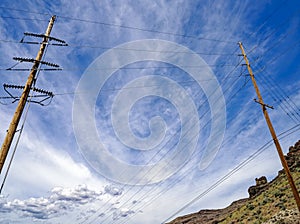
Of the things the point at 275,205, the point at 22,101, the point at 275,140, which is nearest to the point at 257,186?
the point at 275,205

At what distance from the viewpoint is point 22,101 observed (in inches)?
417

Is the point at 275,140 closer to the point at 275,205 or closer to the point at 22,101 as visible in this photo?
the point at 22,101

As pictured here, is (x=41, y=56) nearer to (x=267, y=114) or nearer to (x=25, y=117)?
(x=25, y=117)

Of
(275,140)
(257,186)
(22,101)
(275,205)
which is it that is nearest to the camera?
(22,101)

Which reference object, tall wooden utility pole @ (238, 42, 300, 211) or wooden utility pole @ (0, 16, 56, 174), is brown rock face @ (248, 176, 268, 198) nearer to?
tall wooden utility pole @ (238, 42, 300, 211)

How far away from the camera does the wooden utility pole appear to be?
901 centimetres

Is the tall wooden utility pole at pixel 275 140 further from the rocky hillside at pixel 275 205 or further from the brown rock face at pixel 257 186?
the brown rock face at pixel 257 186

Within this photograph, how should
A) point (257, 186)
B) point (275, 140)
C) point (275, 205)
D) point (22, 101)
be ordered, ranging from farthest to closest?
point (257, 186)
point (275, 205)
point (275, 140)
point (22, 101)

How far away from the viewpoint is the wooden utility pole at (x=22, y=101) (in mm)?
9014

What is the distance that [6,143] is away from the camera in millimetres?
9133

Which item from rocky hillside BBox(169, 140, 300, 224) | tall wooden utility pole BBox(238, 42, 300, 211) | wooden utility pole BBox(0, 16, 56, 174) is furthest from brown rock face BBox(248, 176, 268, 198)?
wooden utility pole BBox(0, 16, 56, 174)

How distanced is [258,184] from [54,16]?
79.9 m

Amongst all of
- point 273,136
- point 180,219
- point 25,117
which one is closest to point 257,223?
point 273,136

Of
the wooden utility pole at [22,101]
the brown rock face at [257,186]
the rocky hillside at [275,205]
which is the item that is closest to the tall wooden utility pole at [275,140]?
the wooden utility pole at [22,101]
